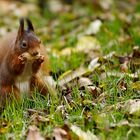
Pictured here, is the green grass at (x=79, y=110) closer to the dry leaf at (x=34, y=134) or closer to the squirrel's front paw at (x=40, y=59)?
the dry leaf at (x=34, y=134)

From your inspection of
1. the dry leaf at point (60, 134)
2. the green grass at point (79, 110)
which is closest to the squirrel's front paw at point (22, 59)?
the green grass at point (79, 110)

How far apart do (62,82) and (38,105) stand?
24.6 inches

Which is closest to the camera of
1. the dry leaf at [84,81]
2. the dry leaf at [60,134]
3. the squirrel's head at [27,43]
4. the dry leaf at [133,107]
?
the dry leaf at [60,134]

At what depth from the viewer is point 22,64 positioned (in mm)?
3912

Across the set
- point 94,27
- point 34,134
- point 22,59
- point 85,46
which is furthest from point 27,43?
point 94,27

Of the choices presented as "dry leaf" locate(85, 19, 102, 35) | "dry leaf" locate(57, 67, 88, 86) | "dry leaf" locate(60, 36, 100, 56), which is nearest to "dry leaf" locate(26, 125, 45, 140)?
"dry leaf" locate(57, 67, 88, 86)

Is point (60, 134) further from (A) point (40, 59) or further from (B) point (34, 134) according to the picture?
(A) point (40, 59)

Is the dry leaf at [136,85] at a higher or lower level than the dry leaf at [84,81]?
lower

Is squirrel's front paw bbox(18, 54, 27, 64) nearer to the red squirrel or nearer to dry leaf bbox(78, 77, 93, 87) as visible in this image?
the red squirrel

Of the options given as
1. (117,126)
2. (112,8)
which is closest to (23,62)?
(117,126)

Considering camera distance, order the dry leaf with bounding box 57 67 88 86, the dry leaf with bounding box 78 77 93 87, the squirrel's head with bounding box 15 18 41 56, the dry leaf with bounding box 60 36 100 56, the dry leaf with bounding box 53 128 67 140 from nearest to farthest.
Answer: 1. the dry leaf with bounding box 53 128 67 140
2. the squirrel's head with bounding box 15 18 41 56
3. the dry leaf with bounding box 78 77 93 87
4. the dry leaf with bounding box 57 67 88 86
5. the dry leaf with bounding box 60 36 100 56

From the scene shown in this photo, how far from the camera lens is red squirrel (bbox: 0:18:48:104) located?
3.87 metres

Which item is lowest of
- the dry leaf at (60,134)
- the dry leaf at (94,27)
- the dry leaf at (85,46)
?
the dry leaf at (60,134)

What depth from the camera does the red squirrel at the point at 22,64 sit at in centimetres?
387
